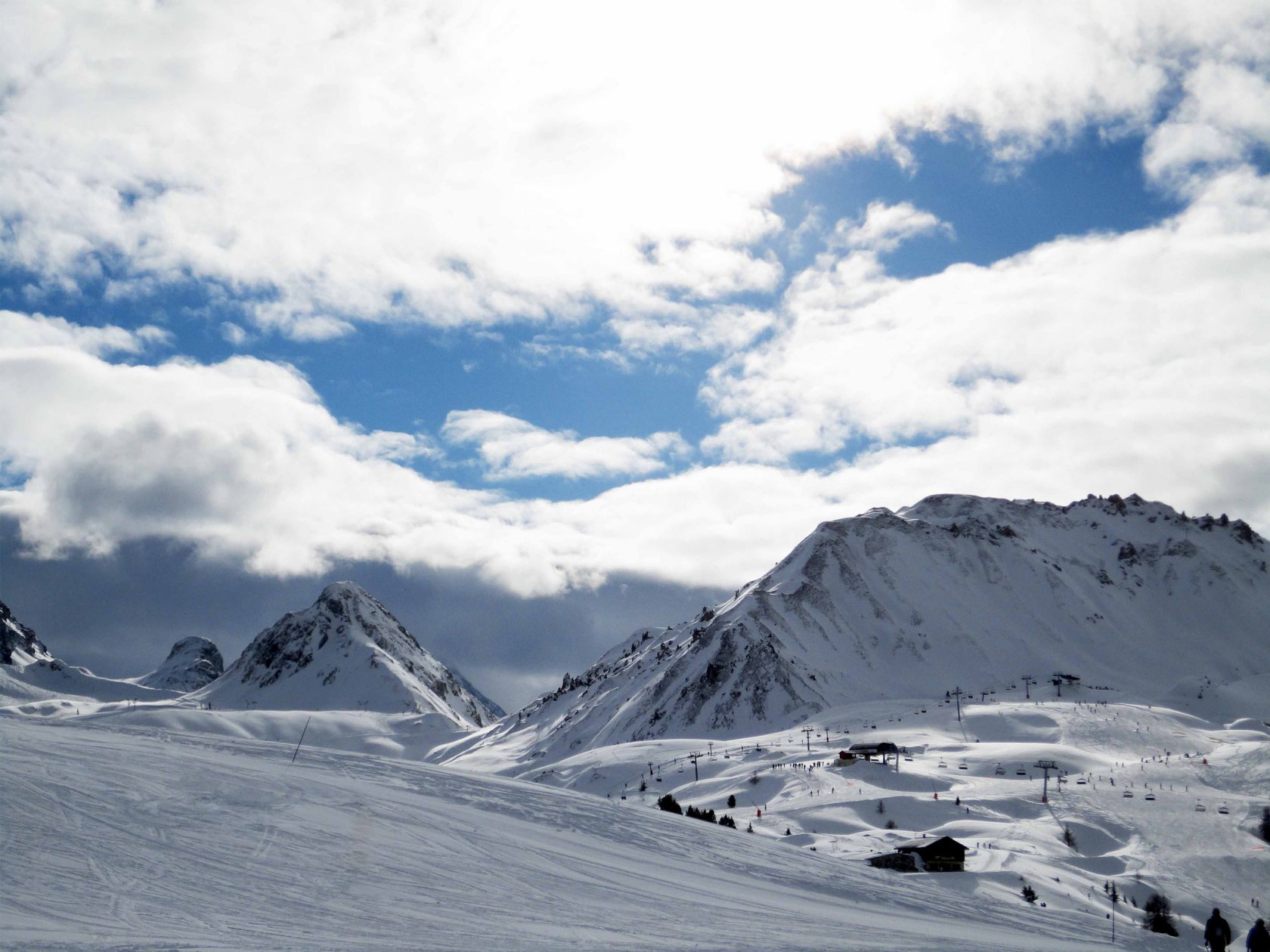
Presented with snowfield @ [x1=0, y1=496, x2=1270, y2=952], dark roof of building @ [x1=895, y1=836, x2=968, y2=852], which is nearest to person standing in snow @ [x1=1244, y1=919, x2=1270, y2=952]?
snowfield @ [x1=0, y1=496, x2=1270, y2=952]

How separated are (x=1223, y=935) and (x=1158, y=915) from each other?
25.5 metres

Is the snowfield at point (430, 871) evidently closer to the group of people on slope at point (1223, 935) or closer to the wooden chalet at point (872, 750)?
the group of people on slope at point (1223, 935)

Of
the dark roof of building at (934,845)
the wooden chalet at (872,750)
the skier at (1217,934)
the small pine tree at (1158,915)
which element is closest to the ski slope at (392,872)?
the skier at (1217,934)

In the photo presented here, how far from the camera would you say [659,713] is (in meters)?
163

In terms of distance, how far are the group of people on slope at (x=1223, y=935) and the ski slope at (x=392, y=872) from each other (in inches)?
142

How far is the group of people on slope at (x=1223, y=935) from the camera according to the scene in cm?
2008

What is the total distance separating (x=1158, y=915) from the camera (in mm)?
43438

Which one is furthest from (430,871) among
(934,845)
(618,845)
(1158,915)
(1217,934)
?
(1158,915)

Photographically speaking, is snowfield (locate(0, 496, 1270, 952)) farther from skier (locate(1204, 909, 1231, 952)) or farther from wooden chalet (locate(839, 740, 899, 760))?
skier (locate(1204, 909, 1231, 952))

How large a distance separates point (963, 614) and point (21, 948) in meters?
194

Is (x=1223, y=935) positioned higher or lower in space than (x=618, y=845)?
higher

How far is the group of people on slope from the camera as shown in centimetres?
2008

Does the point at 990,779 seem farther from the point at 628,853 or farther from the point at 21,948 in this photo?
the point at 21,948

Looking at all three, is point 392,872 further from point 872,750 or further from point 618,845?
point 872,750
